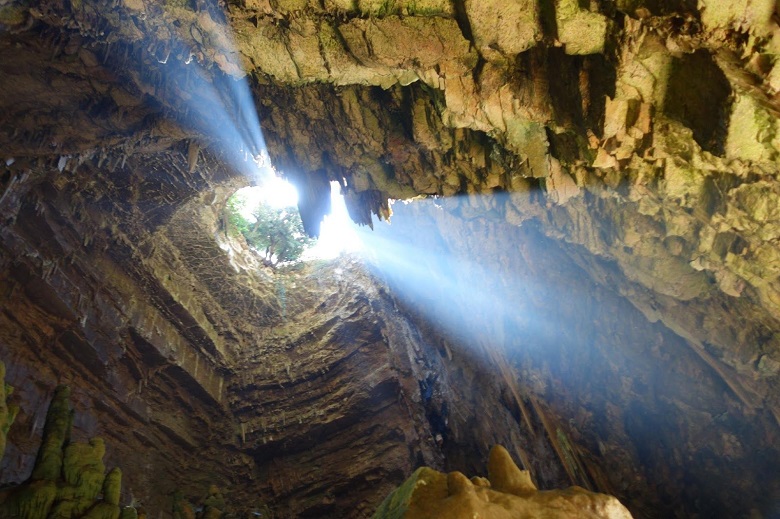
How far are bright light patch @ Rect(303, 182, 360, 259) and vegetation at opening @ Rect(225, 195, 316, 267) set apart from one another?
1.37 ft

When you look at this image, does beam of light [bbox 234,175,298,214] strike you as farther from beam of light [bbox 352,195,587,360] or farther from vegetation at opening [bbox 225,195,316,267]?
beam of light [bbox 352,195,587,360]

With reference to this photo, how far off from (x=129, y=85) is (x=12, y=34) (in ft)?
5.27

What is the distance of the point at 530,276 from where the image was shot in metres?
10.1

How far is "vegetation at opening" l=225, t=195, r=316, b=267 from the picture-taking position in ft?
53.7

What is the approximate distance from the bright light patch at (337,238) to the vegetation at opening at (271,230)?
16.4 inches

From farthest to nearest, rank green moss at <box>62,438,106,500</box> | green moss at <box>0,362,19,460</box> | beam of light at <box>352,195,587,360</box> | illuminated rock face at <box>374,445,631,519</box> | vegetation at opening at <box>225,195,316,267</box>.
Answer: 1. vegetation at opening at <box>225,195,316,267</box>
2. beam of light at <box>352,195,587,360</box>
3. green moss at <box>62,438,106,500</box>
4. green moss at <box>0,362,19,460</box>
5. illuminated rock face at <box>374,445,631,519</box>

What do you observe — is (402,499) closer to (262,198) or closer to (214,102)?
(214,102)

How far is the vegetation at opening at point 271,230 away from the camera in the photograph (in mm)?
16375

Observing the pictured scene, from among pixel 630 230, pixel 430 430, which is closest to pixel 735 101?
pixel 630 230

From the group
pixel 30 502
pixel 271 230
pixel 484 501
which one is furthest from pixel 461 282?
pixel 30 502

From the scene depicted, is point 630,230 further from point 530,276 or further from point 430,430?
point 430,430

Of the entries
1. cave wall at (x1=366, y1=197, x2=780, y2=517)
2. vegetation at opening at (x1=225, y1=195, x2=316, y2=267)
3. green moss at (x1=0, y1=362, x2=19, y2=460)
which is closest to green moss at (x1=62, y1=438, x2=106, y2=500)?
green moss at (x1=0, y1=362, x2=19, y2=460)

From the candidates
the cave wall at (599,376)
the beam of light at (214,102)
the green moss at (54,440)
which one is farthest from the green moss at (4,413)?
the cave wall at (599,376)

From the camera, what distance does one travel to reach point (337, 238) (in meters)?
17.4
